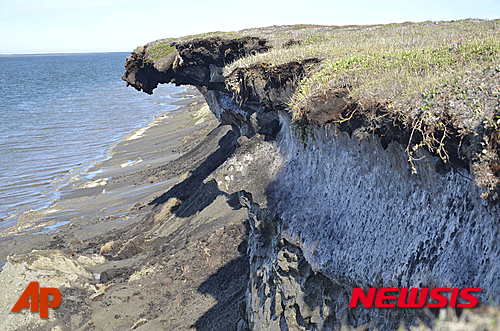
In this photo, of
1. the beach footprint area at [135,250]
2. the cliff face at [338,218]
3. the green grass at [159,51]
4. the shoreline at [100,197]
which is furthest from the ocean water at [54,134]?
the cliff face at [338,218]

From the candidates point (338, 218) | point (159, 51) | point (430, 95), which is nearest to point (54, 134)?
point (159, 51)

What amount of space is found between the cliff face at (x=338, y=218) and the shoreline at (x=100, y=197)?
10779 millimetres

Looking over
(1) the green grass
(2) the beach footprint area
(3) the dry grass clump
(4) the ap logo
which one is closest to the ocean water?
(2) the beach footprint area

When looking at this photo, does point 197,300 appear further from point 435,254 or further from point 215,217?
point 435,254

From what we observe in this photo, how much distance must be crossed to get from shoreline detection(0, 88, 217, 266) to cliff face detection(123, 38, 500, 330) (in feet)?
35.4

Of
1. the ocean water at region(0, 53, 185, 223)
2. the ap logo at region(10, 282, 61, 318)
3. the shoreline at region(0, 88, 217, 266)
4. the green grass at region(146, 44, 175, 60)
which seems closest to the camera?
the ap logo at region(10, 282, 61, 318)

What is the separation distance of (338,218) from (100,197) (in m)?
17.6

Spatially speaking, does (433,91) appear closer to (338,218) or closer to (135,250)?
(338,218)

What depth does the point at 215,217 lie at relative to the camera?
47.7 ft

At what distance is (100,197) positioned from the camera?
70.2 feet

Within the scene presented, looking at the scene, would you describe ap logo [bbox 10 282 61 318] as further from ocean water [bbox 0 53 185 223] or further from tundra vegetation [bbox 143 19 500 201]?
ocean water [bbox 0 53 185 223]

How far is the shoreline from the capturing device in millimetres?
17672

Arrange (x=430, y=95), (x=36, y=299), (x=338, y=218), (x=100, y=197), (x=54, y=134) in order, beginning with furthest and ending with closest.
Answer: (x=54, y=134)
(x=100, y=197)
(x=36, y=299)
(x=338, y=218)
(x=430, y=95)

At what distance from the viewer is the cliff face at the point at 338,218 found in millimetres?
4562
